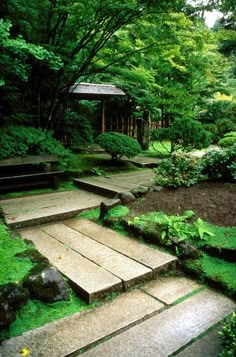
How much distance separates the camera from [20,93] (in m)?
8.28

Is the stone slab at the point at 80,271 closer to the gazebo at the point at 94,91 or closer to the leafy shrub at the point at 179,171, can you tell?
the leafy shrub at the point at 179,171

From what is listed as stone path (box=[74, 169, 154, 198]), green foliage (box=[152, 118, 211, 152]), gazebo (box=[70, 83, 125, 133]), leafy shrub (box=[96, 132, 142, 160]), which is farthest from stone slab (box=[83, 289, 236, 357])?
gazebo (box=[70, 83, 125, 133])

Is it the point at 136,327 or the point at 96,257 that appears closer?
the point at 136,327

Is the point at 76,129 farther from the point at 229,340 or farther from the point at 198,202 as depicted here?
the point at 229,340

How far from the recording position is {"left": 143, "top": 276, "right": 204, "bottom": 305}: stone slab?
324 centimetres

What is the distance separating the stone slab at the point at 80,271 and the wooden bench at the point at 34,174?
2.56m

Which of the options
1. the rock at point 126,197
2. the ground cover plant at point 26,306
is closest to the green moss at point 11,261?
the ground cover plant at point 26,306

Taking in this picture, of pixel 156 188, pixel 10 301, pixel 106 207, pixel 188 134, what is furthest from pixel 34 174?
pixel 188 134

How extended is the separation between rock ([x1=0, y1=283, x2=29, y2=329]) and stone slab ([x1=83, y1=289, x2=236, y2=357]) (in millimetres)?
745

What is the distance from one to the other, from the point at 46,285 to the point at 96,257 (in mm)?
974

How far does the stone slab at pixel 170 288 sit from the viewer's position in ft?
10.6

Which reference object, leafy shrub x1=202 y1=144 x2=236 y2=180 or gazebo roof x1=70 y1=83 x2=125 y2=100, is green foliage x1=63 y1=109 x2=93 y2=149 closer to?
gazebo roof x1=70 y1=83 x2=125 y2=100

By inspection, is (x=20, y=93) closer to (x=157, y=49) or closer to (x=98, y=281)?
(x=157, y=49)

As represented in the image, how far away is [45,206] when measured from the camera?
5715mm
